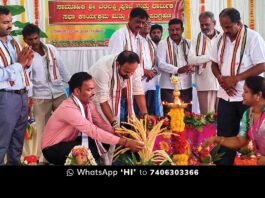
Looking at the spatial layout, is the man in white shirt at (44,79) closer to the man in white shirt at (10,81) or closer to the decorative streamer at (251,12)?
the man in white shirt at (10,81)

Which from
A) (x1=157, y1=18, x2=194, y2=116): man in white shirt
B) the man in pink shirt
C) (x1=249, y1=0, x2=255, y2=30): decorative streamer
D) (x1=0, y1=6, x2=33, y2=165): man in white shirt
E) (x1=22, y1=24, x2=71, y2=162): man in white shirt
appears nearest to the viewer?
the man in pink shirt

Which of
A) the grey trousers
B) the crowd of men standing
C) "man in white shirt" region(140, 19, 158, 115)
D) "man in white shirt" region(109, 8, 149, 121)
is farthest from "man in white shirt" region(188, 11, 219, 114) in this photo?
the grey trousers

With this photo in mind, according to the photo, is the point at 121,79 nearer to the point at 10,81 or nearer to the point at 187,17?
the point at 10,81

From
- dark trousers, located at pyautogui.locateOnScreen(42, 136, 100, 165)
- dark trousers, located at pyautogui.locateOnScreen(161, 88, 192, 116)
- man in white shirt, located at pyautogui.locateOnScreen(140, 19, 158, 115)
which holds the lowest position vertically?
dark trousers, located at pyautogui.locateOnScreen(42, 136, 100, 165)

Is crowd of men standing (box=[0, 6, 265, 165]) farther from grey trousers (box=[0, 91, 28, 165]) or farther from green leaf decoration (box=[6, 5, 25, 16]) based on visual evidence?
green leaf decoration (box=[6, 5, 25, 16])

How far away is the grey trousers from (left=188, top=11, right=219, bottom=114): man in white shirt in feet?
4.07

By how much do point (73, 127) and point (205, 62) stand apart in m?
1.24

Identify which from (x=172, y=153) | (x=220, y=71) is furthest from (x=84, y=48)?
(x=172, y=153)

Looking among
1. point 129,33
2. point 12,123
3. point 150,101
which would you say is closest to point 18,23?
point 129,33

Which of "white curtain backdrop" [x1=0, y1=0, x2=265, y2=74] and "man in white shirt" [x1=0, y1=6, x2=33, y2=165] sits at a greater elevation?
"white curtain backdrop" [x1=0, y1=0, x2=265, y2=74]

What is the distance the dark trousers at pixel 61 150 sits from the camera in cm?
248

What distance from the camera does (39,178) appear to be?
3.84ft

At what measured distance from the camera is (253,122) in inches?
85.5

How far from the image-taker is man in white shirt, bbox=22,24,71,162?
312 cm
